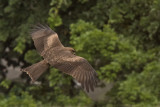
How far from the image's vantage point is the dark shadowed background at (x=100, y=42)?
8695mm

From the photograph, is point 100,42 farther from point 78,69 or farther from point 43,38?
point 78,69

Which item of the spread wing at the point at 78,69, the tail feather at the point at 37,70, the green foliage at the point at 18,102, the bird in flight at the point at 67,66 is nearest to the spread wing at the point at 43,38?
the bird in flight at the point at 67,66

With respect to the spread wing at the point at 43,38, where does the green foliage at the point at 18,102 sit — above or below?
below

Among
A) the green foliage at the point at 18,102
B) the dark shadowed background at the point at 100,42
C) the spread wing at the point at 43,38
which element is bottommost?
the green foliage at the point at 18,102

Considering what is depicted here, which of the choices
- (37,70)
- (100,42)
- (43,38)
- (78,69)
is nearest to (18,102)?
(100,42)

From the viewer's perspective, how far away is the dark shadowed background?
28.5 ft

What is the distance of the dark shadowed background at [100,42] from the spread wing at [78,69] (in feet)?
8.38

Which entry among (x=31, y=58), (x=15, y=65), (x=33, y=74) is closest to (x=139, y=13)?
(x=31, y=58)

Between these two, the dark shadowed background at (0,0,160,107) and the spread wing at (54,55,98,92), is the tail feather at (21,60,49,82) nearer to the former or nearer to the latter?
the spread wing at (54,55,98,92)

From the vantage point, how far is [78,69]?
5766mm

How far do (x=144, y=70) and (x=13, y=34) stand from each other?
122 inches

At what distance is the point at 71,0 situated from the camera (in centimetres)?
963

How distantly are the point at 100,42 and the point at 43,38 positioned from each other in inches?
77.4

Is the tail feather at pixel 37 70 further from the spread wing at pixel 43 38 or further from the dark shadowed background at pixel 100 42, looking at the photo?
the dark shadowed background at pixel 100 42
